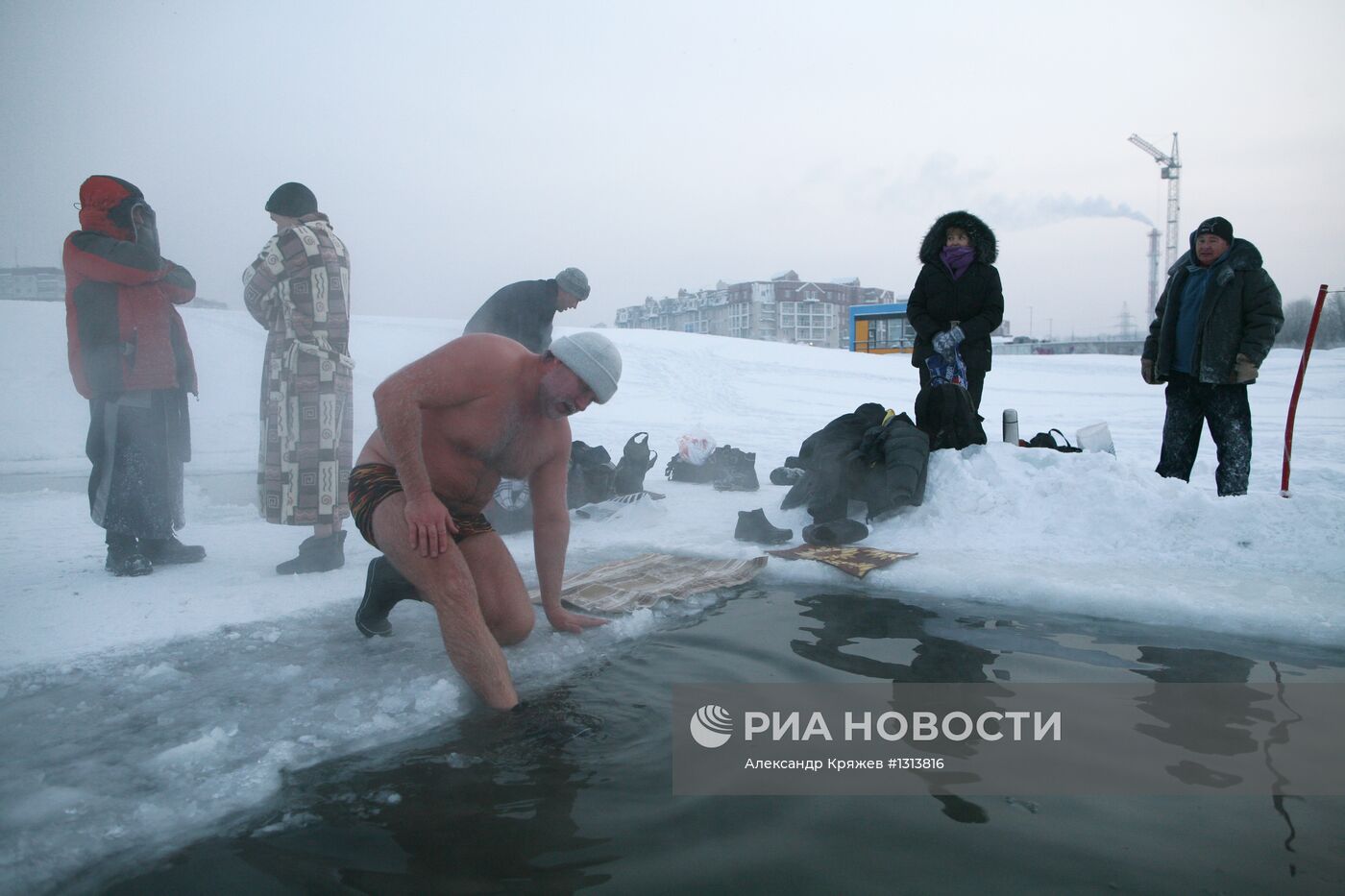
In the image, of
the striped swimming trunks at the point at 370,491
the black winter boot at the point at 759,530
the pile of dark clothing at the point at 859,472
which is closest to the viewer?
the striped swimming trunks at the point at 370,491

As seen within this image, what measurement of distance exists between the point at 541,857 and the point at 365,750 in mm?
776

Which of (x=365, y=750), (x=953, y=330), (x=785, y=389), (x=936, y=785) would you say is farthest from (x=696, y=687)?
(x=785, y=389)

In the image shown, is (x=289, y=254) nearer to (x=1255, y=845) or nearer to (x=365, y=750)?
(x=365, y=750)

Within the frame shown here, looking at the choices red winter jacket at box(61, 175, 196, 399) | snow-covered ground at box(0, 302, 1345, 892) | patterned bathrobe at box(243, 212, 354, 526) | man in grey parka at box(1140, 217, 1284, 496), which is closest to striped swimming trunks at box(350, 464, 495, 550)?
snow-covered ground at box(0, 302, 1345, 892)

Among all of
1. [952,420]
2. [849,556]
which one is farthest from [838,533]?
[952,420]

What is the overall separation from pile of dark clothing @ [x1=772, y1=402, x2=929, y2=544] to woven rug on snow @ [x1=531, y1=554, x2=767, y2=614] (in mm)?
762

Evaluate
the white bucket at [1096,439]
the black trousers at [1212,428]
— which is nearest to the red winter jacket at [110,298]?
the black trousers at [1212,428]

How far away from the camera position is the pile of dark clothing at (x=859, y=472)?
15.1ft

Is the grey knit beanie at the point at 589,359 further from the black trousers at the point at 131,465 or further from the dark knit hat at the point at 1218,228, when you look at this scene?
the dark knit hat at the point at 1218,228

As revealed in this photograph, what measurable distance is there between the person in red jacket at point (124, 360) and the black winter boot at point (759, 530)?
3.26m

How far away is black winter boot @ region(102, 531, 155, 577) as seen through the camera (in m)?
3.95

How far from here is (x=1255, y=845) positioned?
171 centimetres

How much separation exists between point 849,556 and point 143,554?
149 inches

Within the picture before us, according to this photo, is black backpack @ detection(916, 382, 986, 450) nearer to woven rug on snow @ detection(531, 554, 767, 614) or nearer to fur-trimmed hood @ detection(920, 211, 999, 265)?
fur-trimmed hood @ detection(920, 211, 999, 265)
